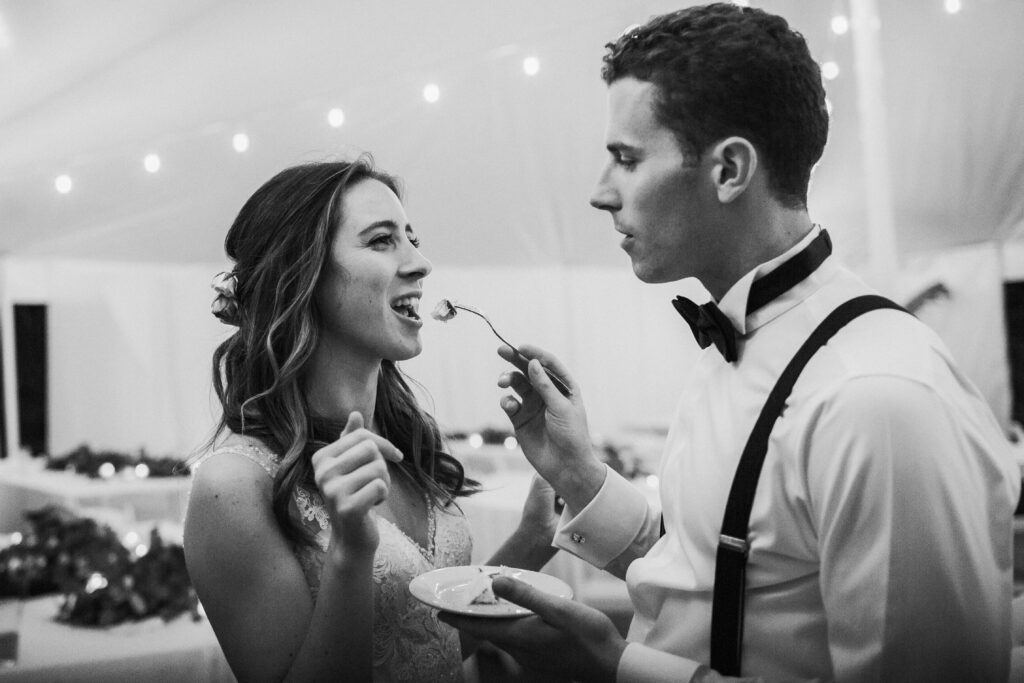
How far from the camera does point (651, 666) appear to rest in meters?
1.31

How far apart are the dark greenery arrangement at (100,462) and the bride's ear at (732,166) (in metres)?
3.70

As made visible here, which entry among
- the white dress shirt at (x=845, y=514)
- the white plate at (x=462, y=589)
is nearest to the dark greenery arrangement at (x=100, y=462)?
the white plate at (x=462, y=589)

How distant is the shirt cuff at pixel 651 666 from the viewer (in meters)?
1.29

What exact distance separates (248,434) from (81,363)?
3048 mm

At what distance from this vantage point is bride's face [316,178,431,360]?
1.89 meters

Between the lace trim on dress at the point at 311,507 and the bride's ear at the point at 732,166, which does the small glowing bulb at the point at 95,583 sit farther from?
the bride's ear at the point at 732,166

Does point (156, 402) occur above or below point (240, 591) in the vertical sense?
above

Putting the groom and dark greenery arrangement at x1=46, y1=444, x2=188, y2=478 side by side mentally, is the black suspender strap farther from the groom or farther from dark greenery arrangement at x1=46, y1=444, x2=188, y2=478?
dark greenery arrangement at x1=46, y1=444, x2=188, y2=478

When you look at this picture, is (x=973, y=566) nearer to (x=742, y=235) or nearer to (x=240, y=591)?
(x=742, y=235)

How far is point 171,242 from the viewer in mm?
4340

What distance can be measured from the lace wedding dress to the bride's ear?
3.30 ft

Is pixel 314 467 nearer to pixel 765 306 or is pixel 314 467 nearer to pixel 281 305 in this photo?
pixel 281 305

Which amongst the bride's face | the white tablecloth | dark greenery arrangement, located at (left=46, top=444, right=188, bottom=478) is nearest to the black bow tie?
the bride's face

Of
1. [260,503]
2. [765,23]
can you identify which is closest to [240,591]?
[260,503]
